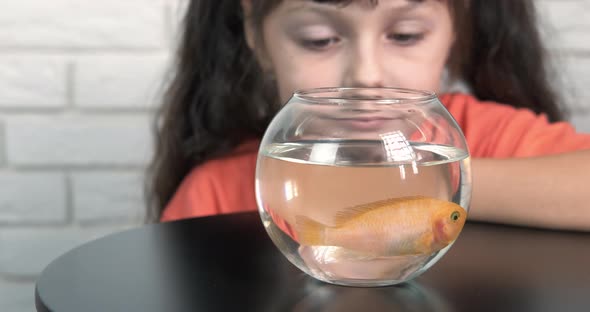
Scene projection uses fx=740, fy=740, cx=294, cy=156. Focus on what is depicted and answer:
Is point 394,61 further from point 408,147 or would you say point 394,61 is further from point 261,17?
point 408,147

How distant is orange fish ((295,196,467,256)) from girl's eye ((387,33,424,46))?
54 cm

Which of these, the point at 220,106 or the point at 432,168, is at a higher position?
the point at 432,168

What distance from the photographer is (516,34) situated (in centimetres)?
120

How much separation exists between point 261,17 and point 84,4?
380 millimetres

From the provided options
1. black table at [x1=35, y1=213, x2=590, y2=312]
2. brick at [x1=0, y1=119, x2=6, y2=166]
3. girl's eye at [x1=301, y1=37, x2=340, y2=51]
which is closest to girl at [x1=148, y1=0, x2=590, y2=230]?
girl's eye at [x1=301, y1=37, x2=340, y2=51]

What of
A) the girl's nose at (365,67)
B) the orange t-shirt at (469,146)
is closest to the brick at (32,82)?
the orange t-shirt at (469,146)

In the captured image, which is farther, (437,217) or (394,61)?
(394,61)

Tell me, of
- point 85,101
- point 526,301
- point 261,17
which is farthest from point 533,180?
point 85,101

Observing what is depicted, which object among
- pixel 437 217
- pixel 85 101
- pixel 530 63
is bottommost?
pixel 85 101

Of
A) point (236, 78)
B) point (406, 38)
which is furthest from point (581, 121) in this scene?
point (236, 78)

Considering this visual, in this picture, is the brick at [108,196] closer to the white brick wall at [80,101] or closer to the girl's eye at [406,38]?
the white brick wall at [80,101]

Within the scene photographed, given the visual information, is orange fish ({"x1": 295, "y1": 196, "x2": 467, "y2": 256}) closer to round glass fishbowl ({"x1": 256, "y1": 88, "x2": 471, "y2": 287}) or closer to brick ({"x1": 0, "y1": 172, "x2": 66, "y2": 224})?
round glass fishbowl ({"x1": 256, "y1": 88, "x2": 471, "y2": 287})

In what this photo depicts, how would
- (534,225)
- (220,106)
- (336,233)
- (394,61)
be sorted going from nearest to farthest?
(336,233) → (534,225) → (394,61) → (220,106)

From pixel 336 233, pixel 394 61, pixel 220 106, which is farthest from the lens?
pixel 220 106
